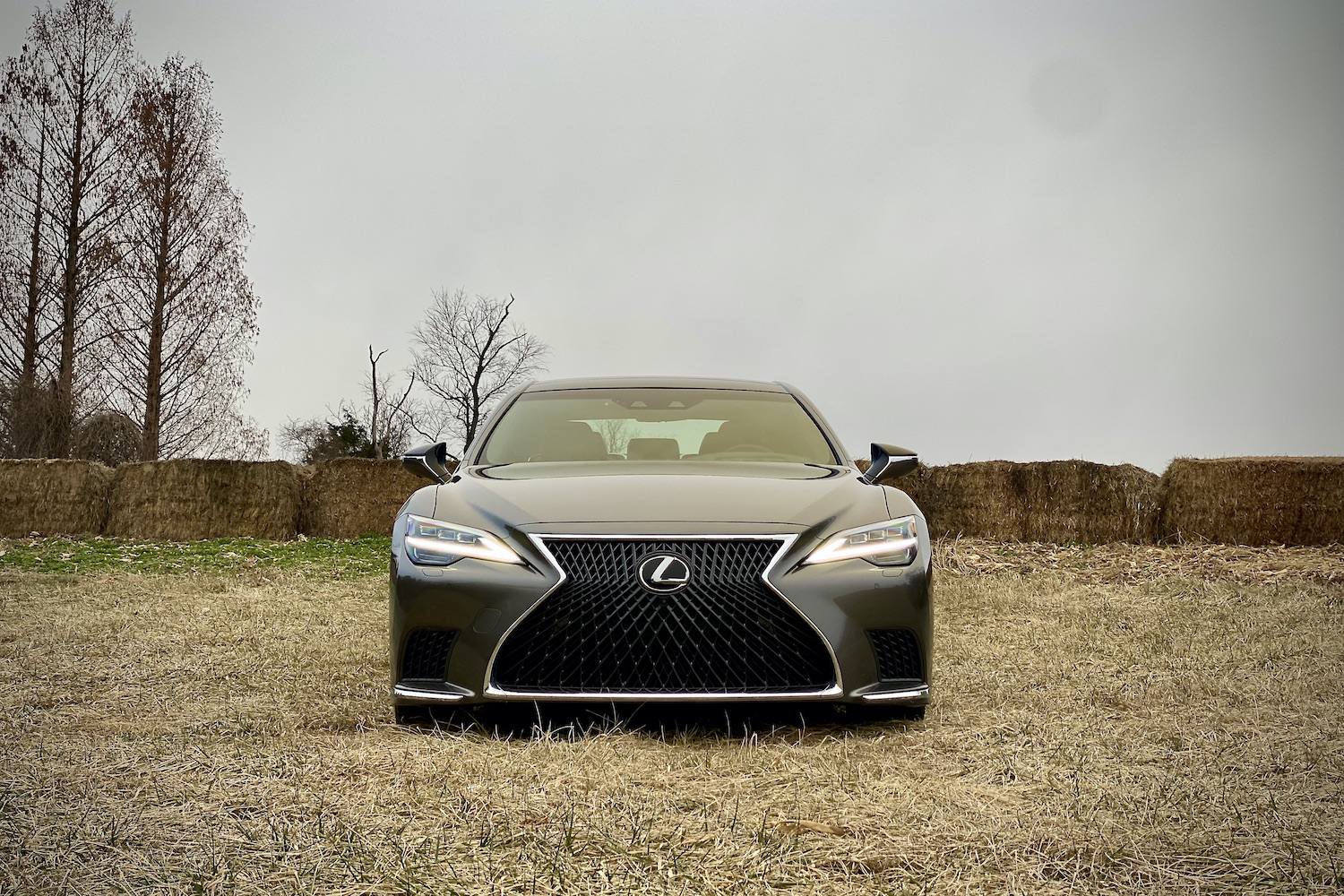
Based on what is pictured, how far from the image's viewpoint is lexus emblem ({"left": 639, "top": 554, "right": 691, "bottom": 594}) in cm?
349

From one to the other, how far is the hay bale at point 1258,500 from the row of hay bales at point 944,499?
1 cm

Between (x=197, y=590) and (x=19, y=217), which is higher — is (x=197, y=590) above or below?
below

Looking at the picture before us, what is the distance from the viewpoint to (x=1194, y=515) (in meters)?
14.5

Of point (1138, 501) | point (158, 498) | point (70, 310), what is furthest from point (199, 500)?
point (1138, 501)

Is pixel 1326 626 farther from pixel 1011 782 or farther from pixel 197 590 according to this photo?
pixel 197 590

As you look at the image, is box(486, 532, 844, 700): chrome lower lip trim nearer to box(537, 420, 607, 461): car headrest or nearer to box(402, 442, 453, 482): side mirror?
box(402, 442, 453, 482): side mirror

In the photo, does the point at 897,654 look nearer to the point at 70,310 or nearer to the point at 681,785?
the point at 681,785

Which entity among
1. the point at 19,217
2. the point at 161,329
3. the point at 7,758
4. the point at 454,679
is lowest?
the point at 7,758

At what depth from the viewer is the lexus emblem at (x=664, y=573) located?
3.49 metres

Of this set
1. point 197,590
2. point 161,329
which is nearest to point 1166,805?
point 197,590

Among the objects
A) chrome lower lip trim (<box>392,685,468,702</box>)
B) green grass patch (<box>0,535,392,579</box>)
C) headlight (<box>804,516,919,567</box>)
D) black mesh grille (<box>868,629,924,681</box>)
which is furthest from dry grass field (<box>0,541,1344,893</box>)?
green grass patch (<box>0,535,392,579</box>)

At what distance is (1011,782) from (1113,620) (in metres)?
4.95

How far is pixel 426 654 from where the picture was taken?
3.70 metres

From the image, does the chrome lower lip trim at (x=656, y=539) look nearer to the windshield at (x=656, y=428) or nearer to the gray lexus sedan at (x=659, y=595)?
the gray lexus sedan at (x=659, y=595)
